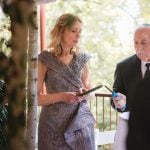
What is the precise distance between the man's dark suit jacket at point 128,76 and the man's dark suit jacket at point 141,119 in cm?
91

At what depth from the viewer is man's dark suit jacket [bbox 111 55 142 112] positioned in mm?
2199

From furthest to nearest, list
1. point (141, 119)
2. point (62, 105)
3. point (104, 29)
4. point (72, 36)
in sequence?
point (104, 29) < point (62, 105) < point (72, 36) < point (141, 119)

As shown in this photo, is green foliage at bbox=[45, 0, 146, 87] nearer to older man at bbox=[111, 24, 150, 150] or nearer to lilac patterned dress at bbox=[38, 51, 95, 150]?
lilac patterned dress at bbox=[38, 51, 95, 150]

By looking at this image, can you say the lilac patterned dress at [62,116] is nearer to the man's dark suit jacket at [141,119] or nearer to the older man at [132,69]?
the older man at [132,69]

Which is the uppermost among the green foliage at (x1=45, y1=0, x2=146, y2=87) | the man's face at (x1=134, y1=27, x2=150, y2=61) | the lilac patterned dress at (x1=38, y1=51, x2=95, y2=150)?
the green foliage at (x1=45, y1=0, x2=146, y2=87)

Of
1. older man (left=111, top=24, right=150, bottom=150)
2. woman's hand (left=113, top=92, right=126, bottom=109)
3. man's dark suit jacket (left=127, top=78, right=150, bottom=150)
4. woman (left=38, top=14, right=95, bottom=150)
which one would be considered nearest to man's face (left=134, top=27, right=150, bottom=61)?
older man (left=111, top=24, right=150, bottom=150)

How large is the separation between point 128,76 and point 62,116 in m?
0.57

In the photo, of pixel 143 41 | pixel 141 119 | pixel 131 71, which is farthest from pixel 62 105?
pixel 141 119

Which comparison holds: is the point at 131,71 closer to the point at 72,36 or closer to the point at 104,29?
the point at 72,36

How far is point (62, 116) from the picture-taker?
8.44 ft

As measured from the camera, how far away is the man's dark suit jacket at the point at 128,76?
7.22 feet

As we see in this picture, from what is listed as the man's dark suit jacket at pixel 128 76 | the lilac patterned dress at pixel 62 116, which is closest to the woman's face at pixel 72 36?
the lilac patterned dress at pixel 62 116

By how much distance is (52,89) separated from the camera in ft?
8.54

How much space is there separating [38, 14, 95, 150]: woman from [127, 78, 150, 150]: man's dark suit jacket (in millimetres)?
1265
